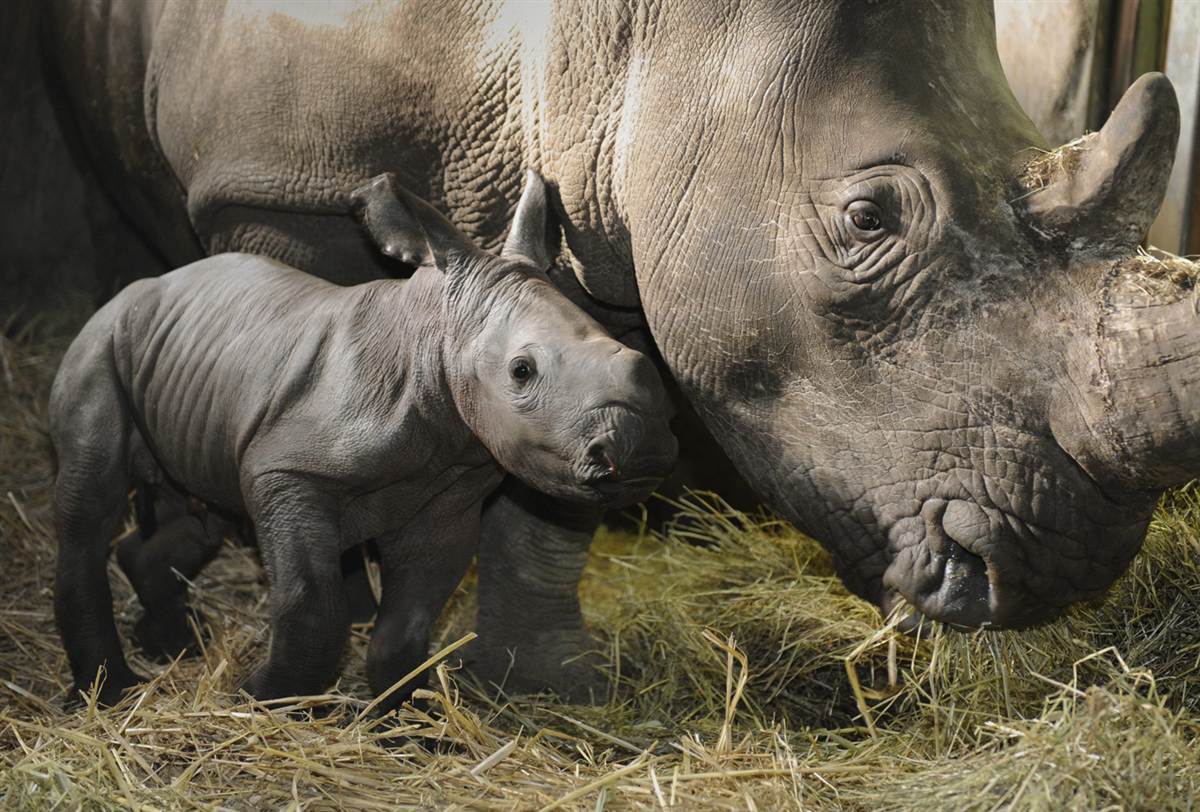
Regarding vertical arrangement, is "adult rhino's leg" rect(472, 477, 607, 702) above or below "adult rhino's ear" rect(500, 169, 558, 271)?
below

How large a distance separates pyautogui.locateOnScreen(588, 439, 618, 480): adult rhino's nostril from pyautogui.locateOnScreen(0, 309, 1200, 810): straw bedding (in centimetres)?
63

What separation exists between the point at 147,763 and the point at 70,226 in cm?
383

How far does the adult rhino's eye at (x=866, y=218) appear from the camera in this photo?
324 centimetres

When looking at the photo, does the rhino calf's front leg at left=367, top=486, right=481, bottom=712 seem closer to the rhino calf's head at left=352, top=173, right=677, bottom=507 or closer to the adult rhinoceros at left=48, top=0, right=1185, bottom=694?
the rhino calf's head at left=352, top=173, right=677, bottom=507

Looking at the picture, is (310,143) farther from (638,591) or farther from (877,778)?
(877,778)

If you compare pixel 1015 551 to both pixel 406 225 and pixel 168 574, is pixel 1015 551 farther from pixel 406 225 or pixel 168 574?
pixel 168 574

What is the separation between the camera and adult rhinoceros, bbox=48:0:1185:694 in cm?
312

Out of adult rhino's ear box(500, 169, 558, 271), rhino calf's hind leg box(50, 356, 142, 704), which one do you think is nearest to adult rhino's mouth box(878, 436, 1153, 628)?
adult rhino's ear box(500, 169, 558, 271)

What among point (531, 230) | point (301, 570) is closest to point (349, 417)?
point (301, 570)

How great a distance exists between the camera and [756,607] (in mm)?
4395

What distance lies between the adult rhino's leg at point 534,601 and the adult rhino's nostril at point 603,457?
3.76 feet

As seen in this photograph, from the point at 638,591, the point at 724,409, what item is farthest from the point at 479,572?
the point at 724,409

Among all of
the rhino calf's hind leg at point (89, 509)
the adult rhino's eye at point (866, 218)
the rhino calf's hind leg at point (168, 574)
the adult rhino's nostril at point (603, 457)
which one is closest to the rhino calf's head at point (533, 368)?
the adult rhino's nostril at point (603, 457)

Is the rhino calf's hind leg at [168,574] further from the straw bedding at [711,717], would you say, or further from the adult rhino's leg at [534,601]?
the adult rhino's leg at [534,601]
